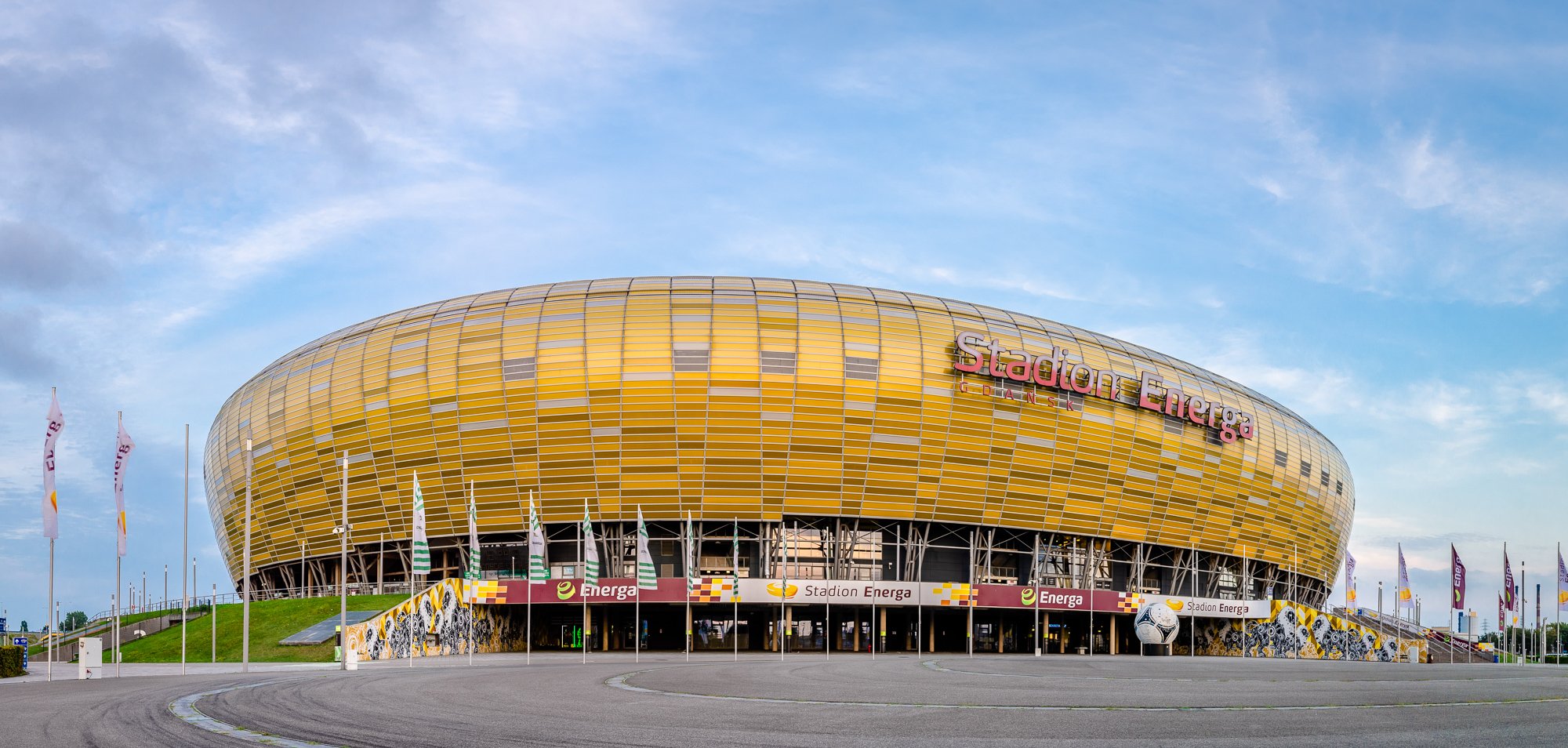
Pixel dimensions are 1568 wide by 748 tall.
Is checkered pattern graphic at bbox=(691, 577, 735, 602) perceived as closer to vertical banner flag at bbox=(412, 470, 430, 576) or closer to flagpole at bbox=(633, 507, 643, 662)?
flagpole at bbox=(633, 507, 643, 662)

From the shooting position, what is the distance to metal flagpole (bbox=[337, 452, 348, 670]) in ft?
143

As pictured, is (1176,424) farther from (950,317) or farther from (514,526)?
(514,526)

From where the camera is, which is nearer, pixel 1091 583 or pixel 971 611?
pixel 971 611

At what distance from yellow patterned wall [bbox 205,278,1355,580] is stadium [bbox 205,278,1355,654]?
18 cm

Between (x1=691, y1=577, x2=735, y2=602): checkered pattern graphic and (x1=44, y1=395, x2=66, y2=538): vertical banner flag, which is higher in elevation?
(x1=44, y1=395, x2=66, y2=538): vertical banner flag

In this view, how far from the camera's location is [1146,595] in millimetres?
92500

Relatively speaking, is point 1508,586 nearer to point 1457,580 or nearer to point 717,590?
point 1457,580

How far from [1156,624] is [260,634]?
2117 inches

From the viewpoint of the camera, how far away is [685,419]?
8394 cm

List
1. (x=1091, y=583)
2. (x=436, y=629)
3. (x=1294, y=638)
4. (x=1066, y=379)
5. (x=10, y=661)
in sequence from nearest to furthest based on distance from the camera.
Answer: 1. (x=10, y=661)
2. (x=436, y=629)
3. (x=1066, y=379)
4. (x=1091, y=583)
5. (x=1294, y=638)

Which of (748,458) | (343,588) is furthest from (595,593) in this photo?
(343,588)

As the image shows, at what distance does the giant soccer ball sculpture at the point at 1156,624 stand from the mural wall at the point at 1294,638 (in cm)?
1864

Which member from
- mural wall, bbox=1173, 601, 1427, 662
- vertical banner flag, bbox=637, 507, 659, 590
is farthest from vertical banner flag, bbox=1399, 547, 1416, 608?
vertical banner flag, bbox=637, 507, 659, 590

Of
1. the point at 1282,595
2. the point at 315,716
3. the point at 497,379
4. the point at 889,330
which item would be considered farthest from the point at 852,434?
the point at 315,716
